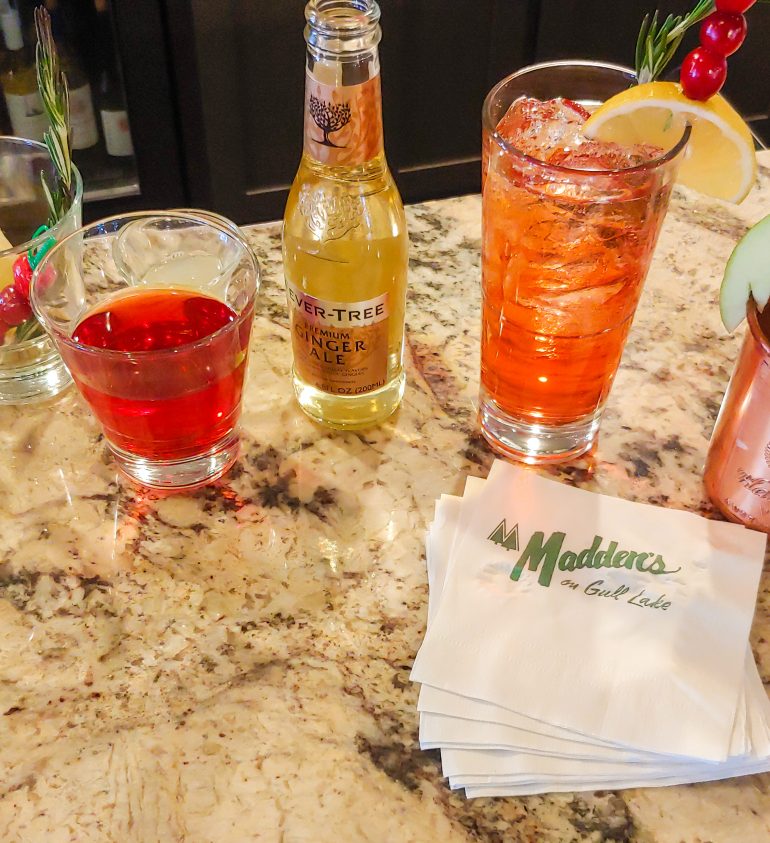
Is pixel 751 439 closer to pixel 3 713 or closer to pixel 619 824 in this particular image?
pixel 619 824

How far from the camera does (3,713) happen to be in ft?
1.77

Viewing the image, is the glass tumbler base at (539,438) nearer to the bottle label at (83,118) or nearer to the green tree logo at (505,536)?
the green tree logo at (505,536)

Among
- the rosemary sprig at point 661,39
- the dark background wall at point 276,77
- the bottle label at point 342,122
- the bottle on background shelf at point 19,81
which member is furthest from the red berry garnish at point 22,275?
the bottle on background shelf at point 19,81

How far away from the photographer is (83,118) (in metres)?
1.85

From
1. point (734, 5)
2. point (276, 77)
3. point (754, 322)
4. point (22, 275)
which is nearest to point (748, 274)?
point (754, 322)

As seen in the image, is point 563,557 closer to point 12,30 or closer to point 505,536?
point 505,536

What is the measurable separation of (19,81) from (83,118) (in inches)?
5.5

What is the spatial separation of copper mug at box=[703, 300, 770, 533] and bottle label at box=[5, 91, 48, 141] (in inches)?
63.0

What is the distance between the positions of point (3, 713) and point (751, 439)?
1.72 feet

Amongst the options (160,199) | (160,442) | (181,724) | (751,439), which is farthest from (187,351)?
(160,199)

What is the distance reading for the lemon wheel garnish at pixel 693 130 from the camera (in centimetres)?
55

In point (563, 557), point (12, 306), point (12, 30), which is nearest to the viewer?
point (563, 557)

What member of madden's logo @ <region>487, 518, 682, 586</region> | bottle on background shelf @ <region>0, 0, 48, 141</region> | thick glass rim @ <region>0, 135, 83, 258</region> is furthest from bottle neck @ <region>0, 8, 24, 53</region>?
madden's logo @ <region>487, 518, 682, 586</region>

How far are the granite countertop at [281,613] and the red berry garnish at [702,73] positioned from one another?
281 millimetres
